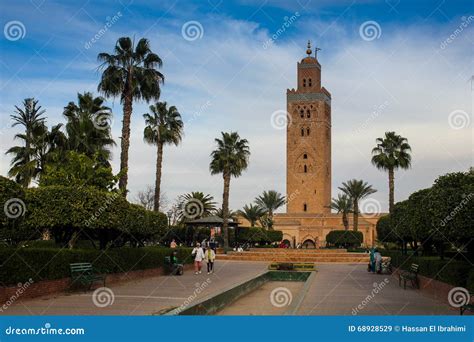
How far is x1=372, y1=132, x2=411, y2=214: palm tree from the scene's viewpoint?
41.8m

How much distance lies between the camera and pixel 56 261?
14516mm

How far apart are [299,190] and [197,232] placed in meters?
30.7

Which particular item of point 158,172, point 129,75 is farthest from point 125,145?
point 158,172

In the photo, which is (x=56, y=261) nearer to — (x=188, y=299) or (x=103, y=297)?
Answer: (x=103, y=297)

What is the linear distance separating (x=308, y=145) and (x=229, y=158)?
34.4 meters

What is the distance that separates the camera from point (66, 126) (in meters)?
28.9

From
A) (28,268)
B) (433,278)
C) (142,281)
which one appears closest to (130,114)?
(142,281)

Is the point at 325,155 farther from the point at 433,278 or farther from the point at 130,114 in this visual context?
the point at 433,278

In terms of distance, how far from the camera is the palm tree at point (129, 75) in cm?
2542
